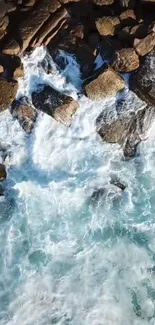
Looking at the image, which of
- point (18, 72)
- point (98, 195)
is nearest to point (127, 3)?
point (18, 72)

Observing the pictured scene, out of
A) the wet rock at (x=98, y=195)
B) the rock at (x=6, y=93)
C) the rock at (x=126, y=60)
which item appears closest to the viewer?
the wet rock at (x=98, y=195)

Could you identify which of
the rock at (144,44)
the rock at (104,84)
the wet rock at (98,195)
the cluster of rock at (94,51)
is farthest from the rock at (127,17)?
the wet rock at (98,195)

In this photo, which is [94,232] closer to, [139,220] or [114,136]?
[139,220]

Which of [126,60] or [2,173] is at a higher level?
[126,60]

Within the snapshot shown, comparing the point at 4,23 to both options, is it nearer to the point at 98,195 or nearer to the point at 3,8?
the point at 3,8

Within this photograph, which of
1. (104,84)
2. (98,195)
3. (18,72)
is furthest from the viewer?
(18,72)

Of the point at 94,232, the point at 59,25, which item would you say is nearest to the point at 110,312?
the point at 94,232

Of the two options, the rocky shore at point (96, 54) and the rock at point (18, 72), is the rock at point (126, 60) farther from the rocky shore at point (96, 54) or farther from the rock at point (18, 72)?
the rock at point (18, 72)
